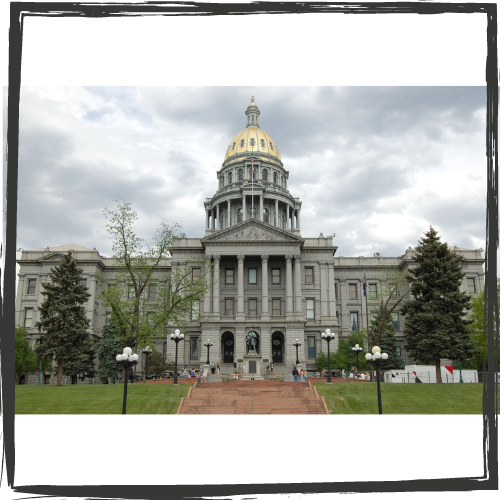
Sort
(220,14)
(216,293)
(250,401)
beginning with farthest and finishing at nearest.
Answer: (216,293) < (250,401) < (220,14)

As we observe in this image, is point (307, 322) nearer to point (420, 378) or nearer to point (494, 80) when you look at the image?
point (420, 378)

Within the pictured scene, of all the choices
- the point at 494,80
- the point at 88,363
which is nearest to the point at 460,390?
the point at 494,80

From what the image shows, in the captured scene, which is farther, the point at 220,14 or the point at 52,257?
the point at 52,257

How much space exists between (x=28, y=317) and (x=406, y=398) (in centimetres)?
5541

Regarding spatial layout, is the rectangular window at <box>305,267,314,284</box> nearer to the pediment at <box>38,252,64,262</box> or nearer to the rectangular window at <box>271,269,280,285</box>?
the rectangular window at <box>271,269,280,285</box>

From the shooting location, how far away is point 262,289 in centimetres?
6469

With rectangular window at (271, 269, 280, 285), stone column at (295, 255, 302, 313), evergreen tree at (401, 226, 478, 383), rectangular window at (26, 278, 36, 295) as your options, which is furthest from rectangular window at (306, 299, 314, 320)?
rectangular window at (26, 278, 36, 295)

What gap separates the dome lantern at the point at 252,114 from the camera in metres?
96.1

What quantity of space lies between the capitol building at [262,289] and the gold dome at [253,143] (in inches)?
1041

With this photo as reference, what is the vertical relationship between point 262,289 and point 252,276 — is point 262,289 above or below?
below

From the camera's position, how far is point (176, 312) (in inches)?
1767

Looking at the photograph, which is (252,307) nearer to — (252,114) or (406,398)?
(406,398)

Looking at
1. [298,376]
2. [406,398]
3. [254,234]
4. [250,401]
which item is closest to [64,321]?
[250,401]

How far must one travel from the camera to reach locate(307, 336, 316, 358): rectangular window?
6575cm
